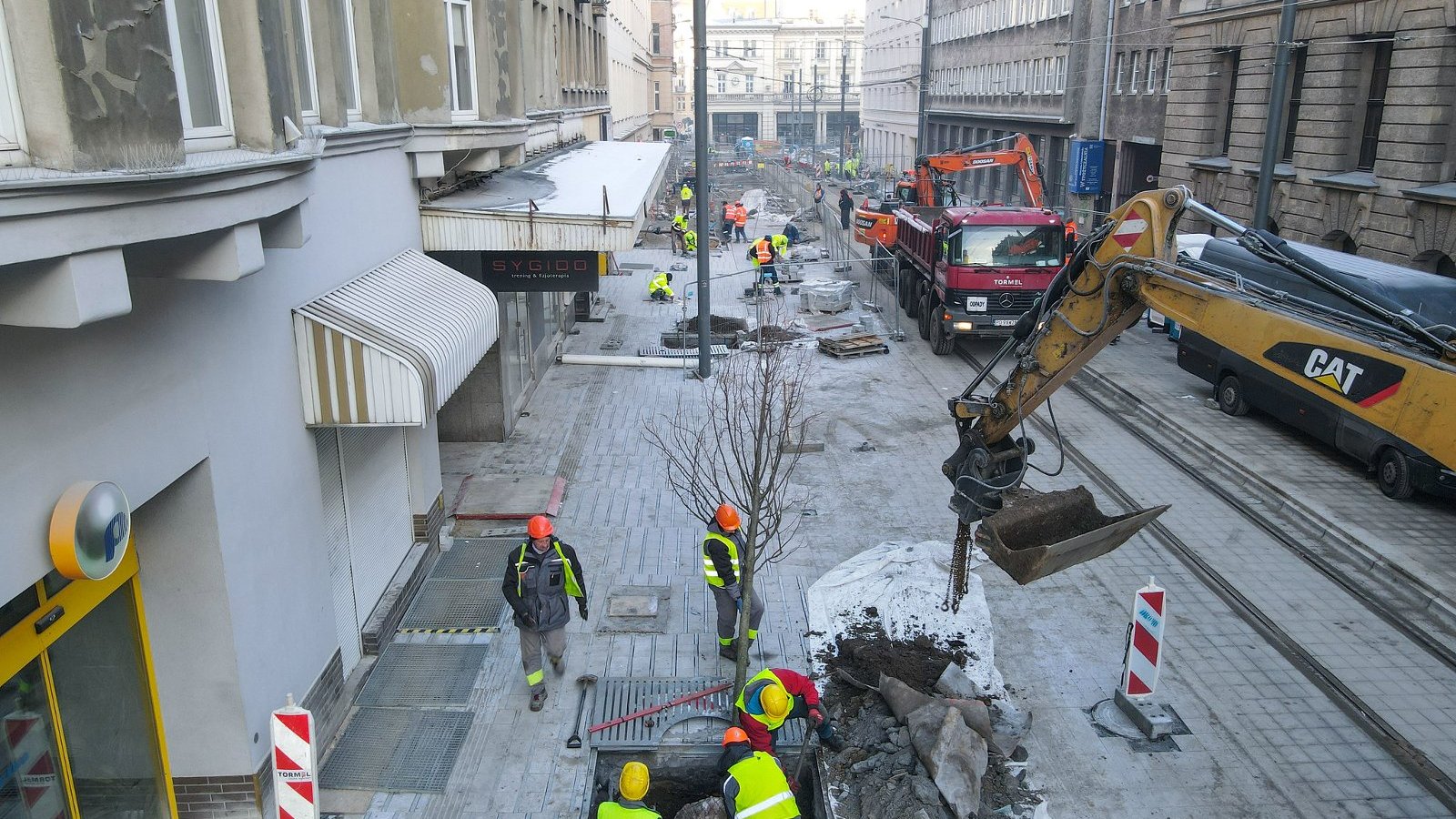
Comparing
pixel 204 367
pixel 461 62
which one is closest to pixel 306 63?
pixel 204 367

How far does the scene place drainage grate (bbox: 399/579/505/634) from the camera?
9.69 metres

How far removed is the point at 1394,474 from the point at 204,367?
13.2 m

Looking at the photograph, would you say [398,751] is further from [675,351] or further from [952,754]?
[675,351]

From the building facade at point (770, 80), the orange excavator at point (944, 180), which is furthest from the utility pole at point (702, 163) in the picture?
the building facade at point (770, 80)

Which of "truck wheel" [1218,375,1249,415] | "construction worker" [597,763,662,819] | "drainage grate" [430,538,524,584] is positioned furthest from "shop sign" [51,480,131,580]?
"truck wheel" [1218,375,1249,415]

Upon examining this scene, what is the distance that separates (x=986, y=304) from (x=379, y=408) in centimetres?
1422

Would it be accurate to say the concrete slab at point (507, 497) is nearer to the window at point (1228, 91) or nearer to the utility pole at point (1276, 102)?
the utility pole at point (1276, 102)

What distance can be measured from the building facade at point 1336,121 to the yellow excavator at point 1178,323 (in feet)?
33.8

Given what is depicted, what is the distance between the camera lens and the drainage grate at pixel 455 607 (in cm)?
969

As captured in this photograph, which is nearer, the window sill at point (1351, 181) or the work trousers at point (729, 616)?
the work trousers at point (729, 616)

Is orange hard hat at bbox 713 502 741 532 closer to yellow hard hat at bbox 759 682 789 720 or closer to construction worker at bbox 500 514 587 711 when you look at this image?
construction worker at bbox 500 514 587 711

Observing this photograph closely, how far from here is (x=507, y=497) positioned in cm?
1267

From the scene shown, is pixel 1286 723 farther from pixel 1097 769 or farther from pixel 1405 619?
pixel 1405 619

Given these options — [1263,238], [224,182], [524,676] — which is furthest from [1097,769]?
[224,182]
